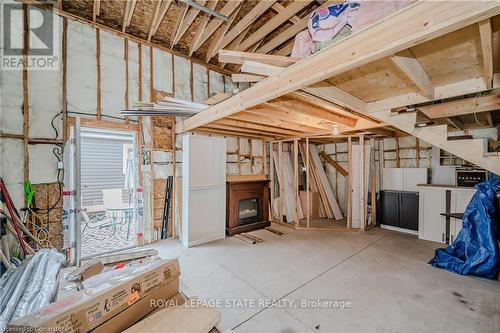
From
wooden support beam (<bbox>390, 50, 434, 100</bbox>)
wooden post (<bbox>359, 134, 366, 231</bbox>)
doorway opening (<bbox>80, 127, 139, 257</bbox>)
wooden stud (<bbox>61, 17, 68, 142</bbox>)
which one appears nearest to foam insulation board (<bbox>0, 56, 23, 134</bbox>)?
wooden stud (<bbox>61, 17, 68, 142</bbox>)

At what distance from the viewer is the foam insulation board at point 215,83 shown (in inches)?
209

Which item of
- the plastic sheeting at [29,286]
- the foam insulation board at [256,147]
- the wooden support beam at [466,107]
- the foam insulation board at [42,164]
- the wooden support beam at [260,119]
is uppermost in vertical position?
the wooden support beam at [260,119]

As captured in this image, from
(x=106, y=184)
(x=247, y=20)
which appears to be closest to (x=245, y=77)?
(x=247, y=20)

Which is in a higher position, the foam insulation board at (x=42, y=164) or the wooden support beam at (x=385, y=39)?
the wooden support beam at (x=385, y=39)

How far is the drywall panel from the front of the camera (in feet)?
9.77

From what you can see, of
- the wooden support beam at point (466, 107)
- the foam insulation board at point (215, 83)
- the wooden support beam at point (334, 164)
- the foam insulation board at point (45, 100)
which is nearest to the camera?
the wooden support beam at point (466, 107)

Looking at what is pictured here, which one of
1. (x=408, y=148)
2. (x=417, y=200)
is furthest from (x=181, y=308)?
(x=408, y=148)

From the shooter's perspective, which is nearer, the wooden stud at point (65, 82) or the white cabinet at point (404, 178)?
the wooden stud at point (65, 82)

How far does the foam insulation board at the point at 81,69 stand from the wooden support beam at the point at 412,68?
443 cm

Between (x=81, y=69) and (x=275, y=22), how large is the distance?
11.5 feet

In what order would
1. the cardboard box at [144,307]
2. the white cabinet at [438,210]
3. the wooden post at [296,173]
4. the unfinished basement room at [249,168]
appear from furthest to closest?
the wooden post at [296,173] < the white cabinet at [438,210] < the unfinished basement room at [249,168] < the cardboard box at [144,307]

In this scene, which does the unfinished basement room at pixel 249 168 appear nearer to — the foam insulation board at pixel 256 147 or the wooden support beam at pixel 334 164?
the foam insulation board at pixel 256 147

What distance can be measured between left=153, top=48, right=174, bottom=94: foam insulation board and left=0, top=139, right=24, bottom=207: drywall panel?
2409 mm
